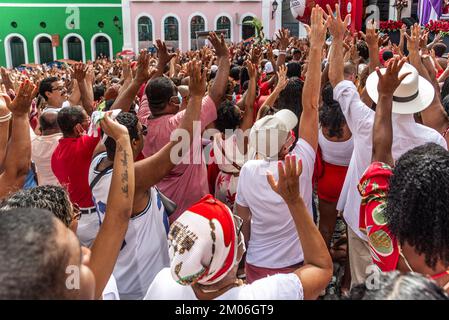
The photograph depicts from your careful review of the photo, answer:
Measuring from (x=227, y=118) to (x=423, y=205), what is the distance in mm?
2353

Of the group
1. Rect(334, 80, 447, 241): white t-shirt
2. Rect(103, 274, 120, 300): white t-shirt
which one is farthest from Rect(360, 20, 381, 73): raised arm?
Rect(103, 274, 120, 300): white t-shirt

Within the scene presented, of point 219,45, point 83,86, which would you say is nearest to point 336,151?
point 219,45

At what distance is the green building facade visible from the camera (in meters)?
32.8

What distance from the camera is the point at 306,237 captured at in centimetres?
174

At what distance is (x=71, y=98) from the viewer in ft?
15.8

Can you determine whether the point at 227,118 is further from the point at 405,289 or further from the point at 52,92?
the point at 405,289

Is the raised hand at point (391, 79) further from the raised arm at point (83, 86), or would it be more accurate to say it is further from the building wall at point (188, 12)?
the building wall at point (188, 12)

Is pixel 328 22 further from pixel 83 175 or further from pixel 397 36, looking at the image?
pixel 397 36

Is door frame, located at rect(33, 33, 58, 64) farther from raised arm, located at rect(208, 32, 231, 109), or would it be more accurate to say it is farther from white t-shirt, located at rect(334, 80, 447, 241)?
white t-shirt, located at rect(334, 80, 447, 241)
